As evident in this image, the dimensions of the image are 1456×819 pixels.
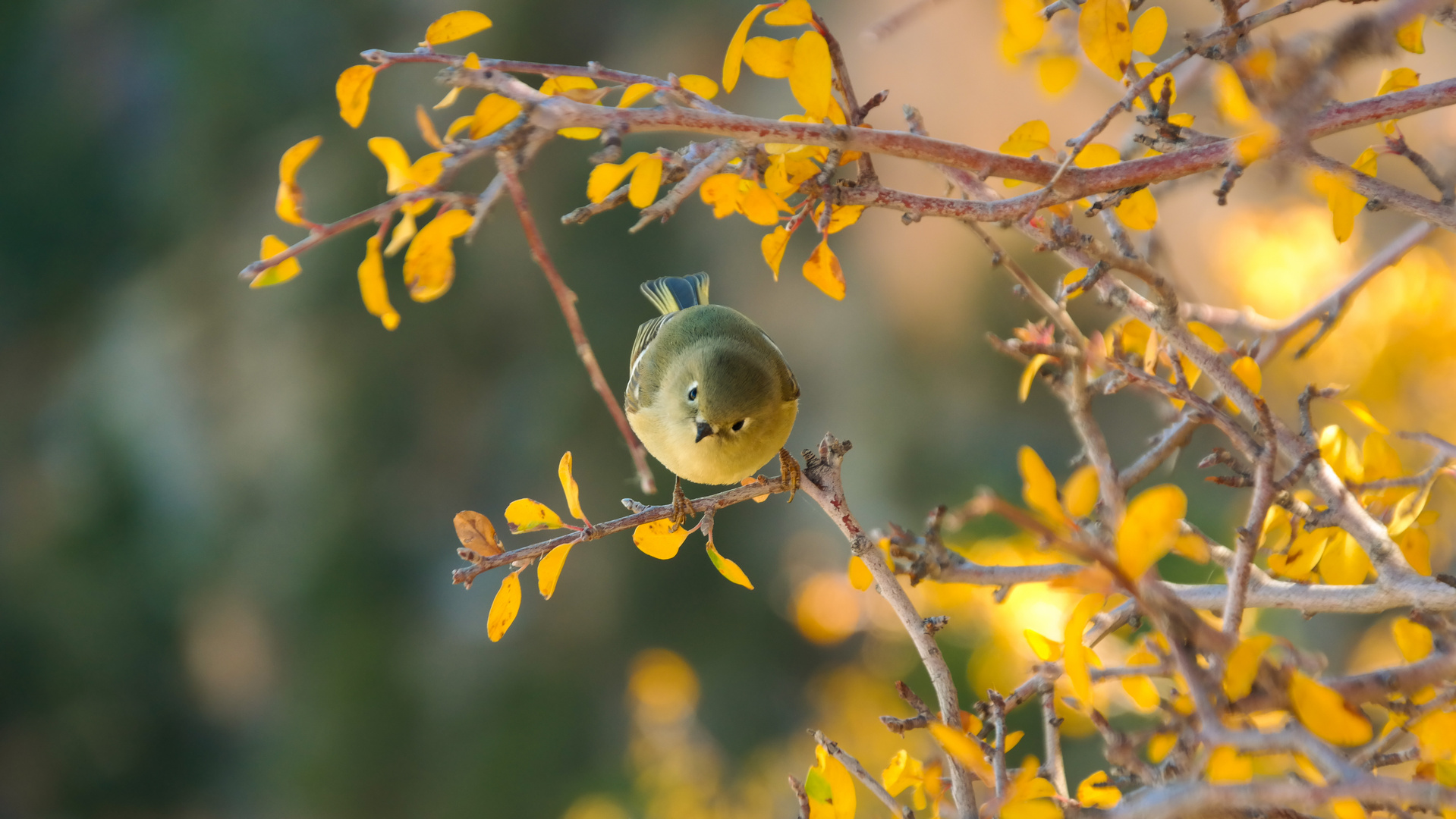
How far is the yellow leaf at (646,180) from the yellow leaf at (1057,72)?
36cm

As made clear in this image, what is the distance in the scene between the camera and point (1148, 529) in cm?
38

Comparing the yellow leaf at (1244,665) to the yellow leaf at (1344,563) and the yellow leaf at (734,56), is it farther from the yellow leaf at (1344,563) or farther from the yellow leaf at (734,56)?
the yellow leaf at (734,56)

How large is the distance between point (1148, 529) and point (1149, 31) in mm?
384

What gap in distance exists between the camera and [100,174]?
3.61 metres

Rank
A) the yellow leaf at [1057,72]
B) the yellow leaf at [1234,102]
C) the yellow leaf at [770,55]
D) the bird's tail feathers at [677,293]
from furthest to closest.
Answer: the bird's tail feathers at [677,293] → the yellow leaf at [1057,72] → the yellow leaf at [770,55] → the yellow leaf at [1234,102]

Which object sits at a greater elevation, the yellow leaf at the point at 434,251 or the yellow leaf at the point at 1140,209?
the yellow leaf at the point at 434,251

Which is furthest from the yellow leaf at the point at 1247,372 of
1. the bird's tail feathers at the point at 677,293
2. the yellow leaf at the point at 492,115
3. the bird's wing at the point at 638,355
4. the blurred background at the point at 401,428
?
the blurred background at the point at 401,428

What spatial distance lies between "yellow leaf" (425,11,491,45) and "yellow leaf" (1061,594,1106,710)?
1.47 ft

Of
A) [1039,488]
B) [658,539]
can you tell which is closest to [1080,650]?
[1039,488]

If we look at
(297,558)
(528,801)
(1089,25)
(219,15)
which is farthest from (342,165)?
(1089,25)

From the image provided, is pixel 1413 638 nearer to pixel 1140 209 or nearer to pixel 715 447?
pixel 1140 209

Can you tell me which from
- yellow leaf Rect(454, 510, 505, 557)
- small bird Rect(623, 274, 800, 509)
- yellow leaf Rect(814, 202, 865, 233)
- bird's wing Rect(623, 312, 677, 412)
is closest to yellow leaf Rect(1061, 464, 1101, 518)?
yellow leaf Rect(814, 202, 865, 233)

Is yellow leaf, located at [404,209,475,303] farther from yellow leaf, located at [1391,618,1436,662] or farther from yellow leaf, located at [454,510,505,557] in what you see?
yellow leaf, located at [1391,618,1436,662]

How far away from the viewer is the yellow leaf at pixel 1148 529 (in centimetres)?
38
